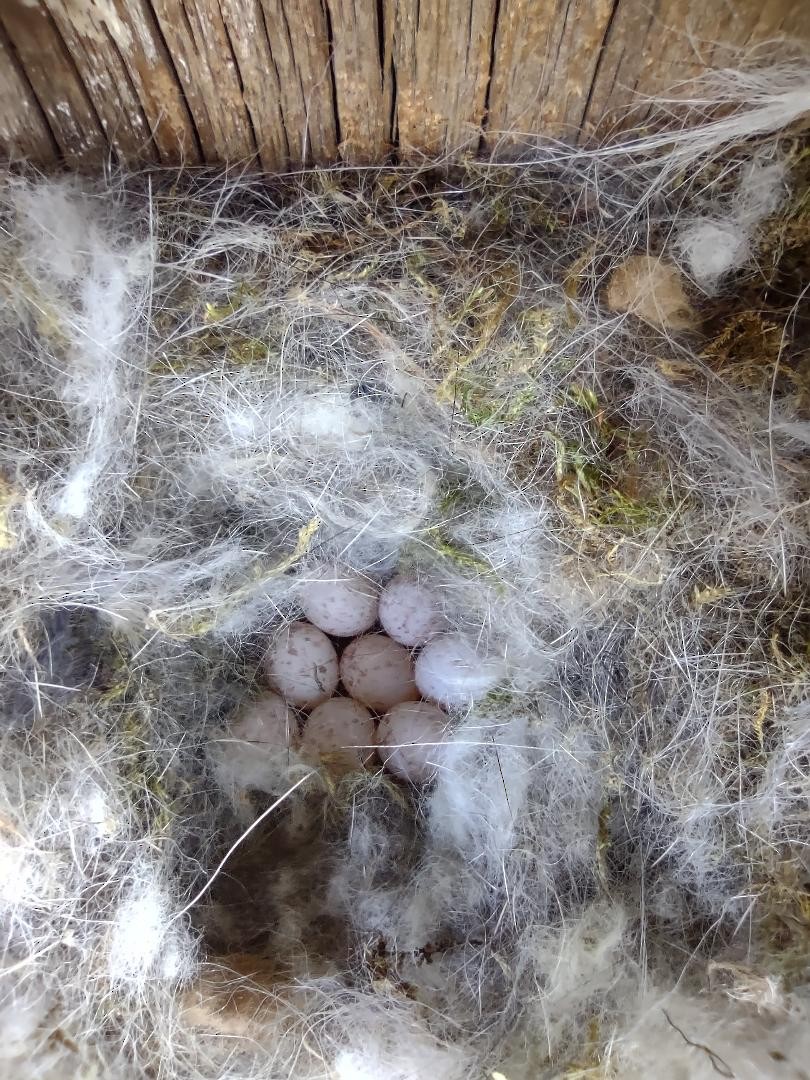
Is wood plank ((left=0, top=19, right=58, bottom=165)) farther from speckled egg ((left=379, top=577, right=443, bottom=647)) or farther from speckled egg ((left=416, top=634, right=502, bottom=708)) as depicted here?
speckled egg ((left=416, top=634, right=502, bottom=708))

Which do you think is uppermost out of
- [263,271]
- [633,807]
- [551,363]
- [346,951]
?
[263,271]

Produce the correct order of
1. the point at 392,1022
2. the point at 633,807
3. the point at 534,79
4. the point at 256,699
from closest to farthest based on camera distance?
1. the point at 534,79
2. the point at 392,1022
3. the point at 633,807
4. the point at 256,699

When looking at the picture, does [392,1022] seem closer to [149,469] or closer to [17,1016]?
[17,1016]

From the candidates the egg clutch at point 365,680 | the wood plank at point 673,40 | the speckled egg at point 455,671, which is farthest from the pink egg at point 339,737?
the wood plank at point 673,40

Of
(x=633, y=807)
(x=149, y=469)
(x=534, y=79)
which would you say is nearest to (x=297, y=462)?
(x=149, y=469)

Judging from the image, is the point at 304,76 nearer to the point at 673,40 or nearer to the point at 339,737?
the point at 673,40

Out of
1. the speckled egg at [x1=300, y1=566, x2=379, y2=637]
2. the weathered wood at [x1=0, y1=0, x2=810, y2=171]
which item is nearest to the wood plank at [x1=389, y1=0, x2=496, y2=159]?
the weathered wood at [x1=0, y1=0, x2=810, y2=171]
